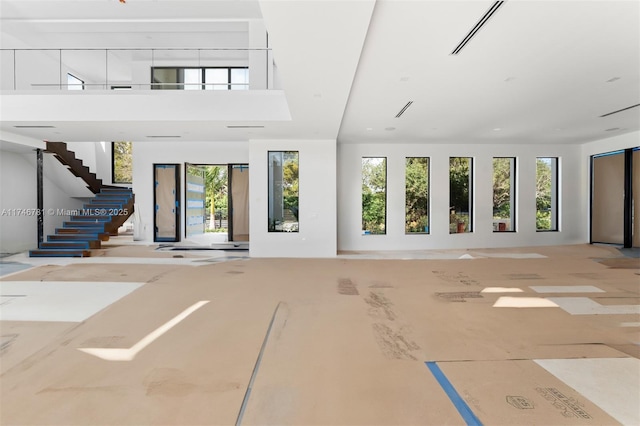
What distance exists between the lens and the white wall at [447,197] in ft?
33.2

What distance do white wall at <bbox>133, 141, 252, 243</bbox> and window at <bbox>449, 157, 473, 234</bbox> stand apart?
643 centimetres

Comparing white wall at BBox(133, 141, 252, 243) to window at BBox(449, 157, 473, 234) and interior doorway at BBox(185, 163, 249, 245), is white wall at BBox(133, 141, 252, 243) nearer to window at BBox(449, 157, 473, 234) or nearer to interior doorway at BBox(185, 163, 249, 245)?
interior doorway at BBox(185, 163, 249, 245)

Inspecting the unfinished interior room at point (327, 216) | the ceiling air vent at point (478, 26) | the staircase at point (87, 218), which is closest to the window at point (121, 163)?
the unfinished interior room at point (327, 216)

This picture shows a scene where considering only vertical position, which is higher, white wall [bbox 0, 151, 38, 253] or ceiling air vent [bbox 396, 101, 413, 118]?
ceiling air vent [bbox 396, 101, 413, 118]

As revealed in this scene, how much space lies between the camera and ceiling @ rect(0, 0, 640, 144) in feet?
10.9

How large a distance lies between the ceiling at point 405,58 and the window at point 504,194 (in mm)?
1006

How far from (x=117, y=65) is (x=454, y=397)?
12.7 metres

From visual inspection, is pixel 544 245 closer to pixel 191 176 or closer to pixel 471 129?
pixel 471 129

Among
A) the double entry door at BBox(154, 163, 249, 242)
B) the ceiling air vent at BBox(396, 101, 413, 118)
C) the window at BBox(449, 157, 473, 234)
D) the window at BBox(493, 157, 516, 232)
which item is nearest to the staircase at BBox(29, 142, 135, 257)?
the double entry door at BBox(154, 163, 249, 242)

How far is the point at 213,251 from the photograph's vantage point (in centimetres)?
951

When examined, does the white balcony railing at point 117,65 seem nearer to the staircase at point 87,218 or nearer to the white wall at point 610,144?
the staircase at point 87,218

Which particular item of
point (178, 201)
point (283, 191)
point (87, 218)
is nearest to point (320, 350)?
point (283, 191)

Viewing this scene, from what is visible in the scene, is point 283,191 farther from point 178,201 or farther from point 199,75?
point 199,75

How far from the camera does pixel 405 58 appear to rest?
4.32 metres
